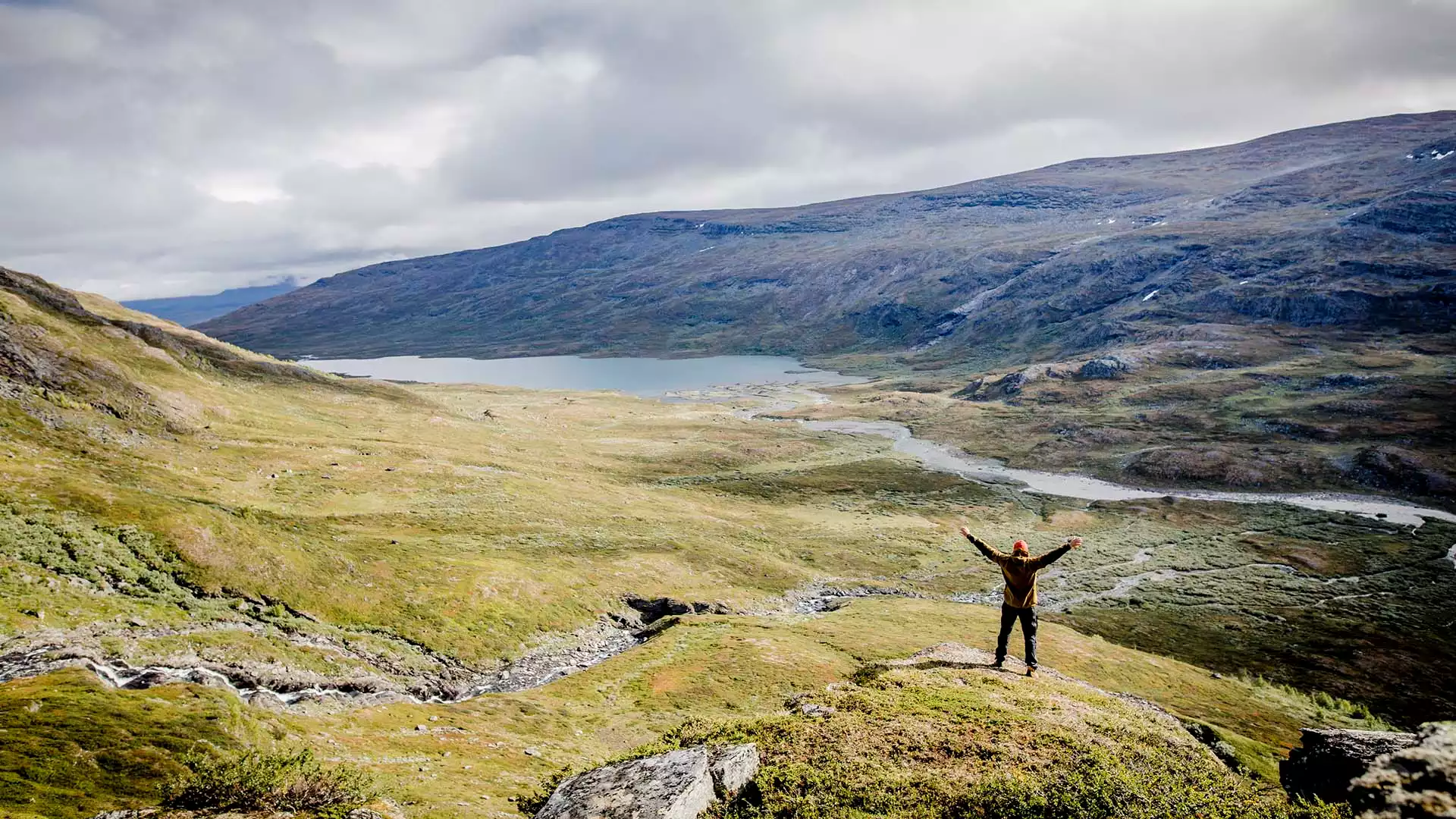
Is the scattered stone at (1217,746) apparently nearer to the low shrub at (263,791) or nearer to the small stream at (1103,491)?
the low shrub at (263,791)

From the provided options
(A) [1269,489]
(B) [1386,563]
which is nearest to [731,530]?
(B) [1386,563]

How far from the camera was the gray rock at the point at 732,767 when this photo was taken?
14.3 meters

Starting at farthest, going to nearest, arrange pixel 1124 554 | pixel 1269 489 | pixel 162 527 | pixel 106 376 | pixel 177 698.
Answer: pixel 1269 489 → pixel 1124 554 → pixel 106 376 → pixel 162 527 → pixel 177 698

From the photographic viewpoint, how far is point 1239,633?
6862 cm

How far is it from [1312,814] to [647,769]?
12208 mm

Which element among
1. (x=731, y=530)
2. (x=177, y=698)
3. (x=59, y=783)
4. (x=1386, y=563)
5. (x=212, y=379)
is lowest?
(x=1386, y=563)

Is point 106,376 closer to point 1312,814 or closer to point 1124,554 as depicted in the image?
point 1312,814

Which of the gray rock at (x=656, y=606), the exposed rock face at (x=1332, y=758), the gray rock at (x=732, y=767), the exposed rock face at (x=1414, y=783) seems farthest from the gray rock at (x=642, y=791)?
the gray rock at (x=656, y=606)

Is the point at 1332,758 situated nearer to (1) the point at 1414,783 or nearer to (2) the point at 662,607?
(1) the point at 1414,783

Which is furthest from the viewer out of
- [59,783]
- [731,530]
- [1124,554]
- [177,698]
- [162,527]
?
[1124,554]

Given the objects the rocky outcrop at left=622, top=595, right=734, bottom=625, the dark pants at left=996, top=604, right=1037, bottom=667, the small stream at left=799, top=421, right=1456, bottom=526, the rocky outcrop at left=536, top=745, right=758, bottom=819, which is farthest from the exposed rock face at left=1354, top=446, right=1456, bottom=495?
the rocky outcrop at left=536, top=745, right=758, bottom=819

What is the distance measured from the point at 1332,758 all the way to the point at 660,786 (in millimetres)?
15452

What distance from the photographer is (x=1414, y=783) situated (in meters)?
10.8

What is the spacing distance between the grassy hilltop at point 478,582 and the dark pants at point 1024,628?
6.81m
